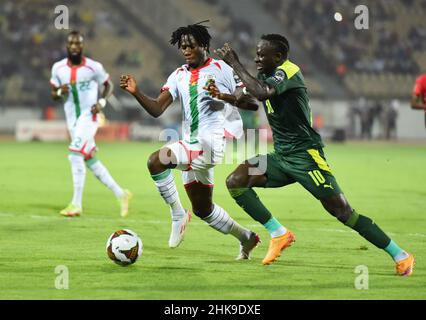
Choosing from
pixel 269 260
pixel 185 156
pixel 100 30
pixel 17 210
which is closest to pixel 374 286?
pixel 269 260

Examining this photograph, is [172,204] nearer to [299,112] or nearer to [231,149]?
[299,112]

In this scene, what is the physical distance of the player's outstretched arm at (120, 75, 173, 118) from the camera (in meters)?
8.38

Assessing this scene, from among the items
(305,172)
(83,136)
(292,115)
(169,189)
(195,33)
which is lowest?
(169,189)

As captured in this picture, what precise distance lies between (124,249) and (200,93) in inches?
72.5

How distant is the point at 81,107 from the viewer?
1356 cm

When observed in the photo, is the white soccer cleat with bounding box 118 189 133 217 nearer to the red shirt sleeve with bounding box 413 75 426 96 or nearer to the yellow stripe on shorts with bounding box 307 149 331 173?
the yellow stripe on shorts with bounding box 307 149 331 173

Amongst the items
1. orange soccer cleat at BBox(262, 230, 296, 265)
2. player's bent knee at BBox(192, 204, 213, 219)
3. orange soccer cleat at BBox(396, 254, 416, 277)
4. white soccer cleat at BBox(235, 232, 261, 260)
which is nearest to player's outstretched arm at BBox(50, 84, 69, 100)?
player's bent knee at BBox(192, 204, 213, 219)

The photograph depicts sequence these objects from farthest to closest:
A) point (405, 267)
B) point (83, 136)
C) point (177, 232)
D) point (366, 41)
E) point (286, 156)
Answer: point (366, 41) → point (83, 136) → point (177, 232) → point (286, 156) → point (405, 267)

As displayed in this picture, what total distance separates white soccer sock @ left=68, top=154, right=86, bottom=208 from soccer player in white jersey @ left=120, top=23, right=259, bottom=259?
154 inches

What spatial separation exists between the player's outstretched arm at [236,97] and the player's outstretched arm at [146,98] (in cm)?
58

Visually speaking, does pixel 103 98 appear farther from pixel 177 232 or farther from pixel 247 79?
pixel 247 79

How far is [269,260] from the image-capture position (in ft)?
28.8

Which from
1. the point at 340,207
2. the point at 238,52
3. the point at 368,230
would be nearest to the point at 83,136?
the point at 340,207

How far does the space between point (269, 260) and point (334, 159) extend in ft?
61.1
